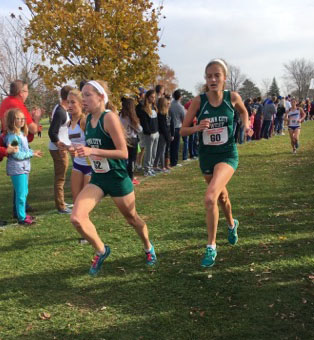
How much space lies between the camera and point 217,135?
4.31 meters

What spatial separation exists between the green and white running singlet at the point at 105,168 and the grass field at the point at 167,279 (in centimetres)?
99

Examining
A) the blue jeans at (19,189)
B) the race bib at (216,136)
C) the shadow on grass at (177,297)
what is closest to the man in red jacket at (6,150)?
the blue jeans at (19,189)

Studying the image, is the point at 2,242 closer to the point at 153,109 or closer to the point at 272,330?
the point at 272,330

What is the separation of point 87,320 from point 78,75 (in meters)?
8.00

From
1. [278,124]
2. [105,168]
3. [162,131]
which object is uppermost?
[278,124]

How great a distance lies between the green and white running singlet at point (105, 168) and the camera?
389 cm

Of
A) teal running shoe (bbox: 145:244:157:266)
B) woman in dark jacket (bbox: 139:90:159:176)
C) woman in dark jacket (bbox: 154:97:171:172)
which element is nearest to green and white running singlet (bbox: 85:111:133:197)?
teal running shoe (bbox: 145:244:157:266)

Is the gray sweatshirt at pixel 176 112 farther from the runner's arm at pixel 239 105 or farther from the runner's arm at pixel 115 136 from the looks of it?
the runner's arm at pixel 115 136

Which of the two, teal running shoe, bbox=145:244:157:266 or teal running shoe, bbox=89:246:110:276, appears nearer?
teal running shoe, bbox=89:246:110:276

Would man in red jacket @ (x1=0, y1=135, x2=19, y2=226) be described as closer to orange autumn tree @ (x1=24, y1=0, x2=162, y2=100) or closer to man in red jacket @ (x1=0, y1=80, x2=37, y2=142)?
man in red jacket @ (x1=0, y1=80, x2=37, y2=142)

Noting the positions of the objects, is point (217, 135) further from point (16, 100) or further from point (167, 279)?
point (16, 100)

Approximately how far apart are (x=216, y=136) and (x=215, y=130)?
74mm

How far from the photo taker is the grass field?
3.11m

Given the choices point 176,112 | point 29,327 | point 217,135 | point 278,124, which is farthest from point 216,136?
point 278,124
